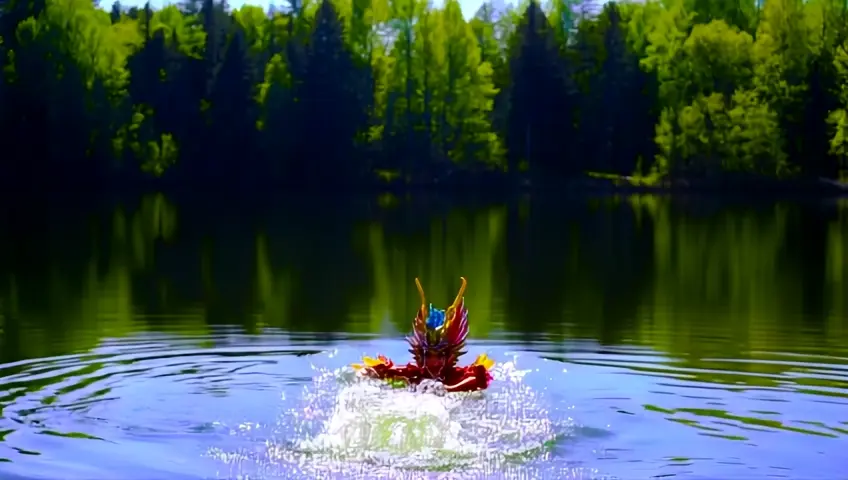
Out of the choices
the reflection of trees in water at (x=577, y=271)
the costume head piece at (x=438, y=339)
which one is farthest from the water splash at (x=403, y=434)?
the reflection of trees in water at (x=577, y=271)

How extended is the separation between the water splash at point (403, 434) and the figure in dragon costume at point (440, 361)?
0.14m

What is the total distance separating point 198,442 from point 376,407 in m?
1.99

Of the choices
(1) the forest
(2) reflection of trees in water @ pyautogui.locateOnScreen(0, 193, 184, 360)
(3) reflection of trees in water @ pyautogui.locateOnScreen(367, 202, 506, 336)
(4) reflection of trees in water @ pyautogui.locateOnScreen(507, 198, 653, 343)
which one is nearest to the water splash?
(2) reflection of trees in water @ pyautogui.locateOnScreen(0, 193, 184, 360)

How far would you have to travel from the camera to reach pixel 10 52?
275 ft

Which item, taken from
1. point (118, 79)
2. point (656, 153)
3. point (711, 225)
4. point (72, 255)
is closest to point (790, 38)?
point (656, 153)

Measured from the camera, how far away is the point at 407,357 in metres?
21.5

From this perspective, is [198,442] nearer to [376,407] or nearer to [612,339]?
[376,407]

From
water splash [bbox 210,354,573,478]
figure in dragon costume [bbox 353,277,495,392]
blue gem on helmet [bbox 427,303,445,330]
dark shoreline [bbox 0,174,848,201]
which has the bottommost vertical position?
water splash [bbox 210,354,573,478]

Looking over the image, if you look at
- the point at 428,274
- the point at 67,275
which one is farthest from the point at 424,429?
the point at 67,275

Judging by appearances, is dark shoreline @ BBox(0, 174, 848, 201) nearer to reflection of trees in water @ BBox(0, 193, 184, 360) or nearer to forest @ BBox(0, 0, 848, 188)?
forest @ BBox(0, 0, 848, 188)

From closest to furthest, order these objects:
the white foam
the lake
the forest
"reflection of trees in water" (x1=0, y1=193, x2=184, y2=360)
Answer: the white foam → the lake → "reflection of trees in water" (x1=0, y1=193, x2=184, y2=360) → the forest

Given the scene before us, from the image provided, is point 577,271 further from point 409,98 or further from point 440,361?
point 409,98

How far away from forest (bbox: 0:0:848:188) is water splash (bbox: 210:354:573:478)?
68589mm

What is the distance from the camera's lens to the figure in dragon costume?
16.7 metres
